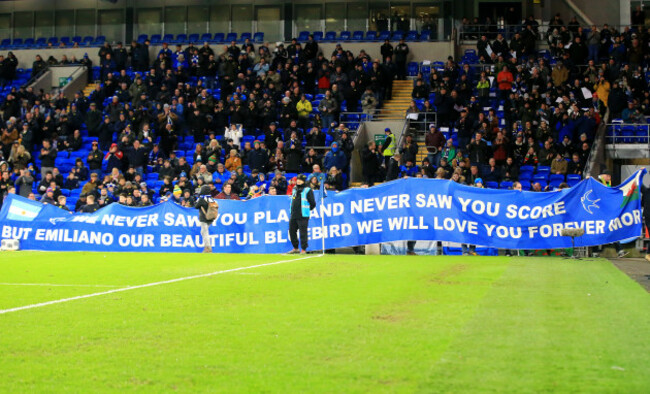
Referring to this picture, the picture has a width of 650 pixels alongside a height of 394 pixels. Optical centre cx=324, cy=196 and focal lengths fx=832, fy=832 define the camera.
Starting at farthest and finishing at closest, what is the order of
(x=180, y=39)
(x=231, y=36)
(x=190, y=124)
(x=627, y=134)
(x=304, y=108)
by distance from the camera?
1. (x=180, y=39)
2. (x=231, y=36)
3. (x=190, y=124)
4. (x=304, y=108)
5. (x=627, y=134)

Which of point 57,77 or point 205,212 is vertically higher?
point 57,77

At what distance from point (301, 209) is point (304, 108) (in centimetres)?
1206

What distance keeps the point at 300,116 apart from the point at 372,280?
63.8ft

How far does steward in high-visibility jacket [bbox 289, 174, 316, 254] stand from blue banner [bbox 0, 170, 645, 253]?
2.55ft

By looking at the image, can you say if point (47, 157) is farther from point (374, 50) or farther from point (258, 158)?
point (374, 50)

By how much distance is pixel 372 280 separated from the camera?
1234 cm

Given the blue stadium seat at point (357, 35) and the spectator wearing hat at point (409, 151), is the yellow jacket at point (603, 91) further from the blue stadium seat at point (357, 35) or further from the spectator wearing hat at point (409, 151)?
the blue stadium seat at point (357, 35)

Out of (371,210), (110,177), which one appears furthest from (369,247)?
(110,177)

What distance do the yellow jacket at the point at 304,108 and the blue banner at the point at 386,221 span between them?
979cm

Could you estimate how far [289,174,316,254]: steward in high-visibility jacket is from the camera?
1970 centimetres

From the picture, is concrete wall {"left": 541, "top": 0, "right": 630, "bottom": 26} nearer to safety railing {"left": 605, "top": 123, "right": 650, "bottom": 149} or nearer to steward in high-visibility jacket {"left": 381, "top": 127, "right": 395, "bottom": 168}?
safety railing {"left": 605, "top": 123, "right": 650, "bottom": 149}

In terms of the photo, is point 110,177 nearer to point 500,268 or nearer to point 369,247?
point 369,247

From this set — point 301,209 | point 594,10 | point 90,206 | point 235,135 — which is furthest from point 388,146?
point 594,10

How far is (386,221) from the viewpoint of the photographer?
67.8ft
